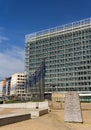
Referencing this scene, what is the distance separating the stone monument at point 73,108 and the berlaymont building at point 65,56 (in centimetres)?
8215

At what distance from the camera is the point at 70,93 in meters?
25.2

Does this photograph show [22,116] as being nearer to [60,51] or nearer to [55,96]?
[55,96]

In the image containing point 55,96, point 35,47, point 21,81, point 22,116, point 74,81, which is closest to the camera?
point 22,116

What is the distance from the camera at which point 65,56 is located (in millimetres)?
118188

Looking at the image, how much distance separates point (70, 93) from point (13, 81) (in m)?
169

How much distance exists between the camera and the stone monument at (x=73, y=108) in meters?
24.8

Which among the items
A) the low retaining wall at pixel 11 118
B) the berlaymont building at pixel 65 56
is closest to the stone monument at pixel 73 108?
the low retaining wall at pixel 11 118

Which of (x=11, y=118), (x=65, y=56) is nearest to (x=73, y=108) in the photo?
(x=11, y=118)

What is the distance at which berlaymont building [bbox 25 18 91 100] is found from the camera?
11087 cm

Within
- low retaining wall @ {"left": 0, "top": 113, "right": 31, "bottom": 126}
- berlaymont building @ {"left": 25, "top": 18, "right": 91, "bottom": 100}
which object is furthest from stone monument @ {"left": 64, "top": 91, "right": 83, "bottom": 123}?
berlaymont building @ {"left": 25, "top": 18, "right": 91, "bottom": 100}

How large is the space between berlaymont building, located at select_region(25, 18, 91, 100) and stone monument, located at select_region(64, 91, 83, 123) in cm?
8215

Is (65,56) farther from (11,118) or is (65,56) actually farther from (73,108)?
(11,118)

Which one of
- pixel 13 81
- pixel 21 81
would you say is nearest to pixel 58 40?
pixel 21 81

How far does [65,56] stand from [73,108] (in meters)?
94.0
